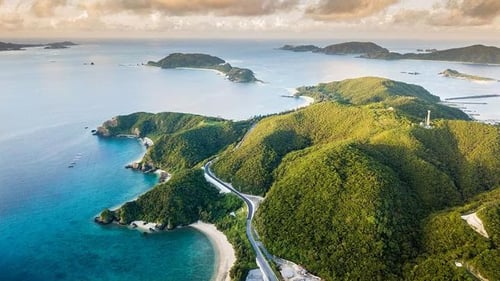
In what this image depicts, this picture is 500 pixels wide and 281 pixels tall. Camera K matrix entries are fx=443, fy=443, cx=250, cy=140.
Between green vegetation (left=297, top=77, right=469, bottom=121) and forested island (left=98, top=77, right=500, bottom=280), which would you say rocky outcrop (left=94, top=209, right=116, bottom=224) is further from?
green vegetation (left=297, top=77, right=469, bottom=121)

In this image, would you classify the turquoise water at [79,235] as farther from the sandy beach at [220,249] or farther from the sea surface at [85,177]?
the sandy beach at [220,249]

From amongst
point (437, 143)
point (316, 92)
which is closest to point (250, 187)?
point (437, 143)

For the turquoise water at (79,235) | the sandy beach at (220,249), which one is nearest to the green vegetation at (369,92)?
the turquoise water at (79,235)

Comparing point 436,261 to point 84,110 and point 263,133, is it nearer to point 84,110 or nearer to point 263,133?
point 263,133

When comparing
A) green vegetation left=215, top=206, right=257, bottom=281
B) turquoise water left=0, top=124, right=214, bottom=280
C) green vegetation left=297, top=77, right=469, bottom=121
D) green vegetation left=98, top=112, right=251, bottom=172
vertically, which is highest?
green vegetation left=297, top=77, right=469, bottom=121

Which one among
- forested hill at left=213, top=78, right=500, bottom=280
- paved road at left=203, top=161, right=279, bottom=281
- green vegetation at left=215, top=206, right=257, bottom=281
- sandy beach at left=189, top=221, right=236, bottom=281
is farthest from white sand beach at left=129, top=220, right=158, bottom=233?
forested hill at left=213, top=78, right=500, bottom=280

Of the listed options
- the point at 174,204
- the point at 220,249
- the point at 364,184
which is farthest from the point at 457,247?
the point at 174,204
